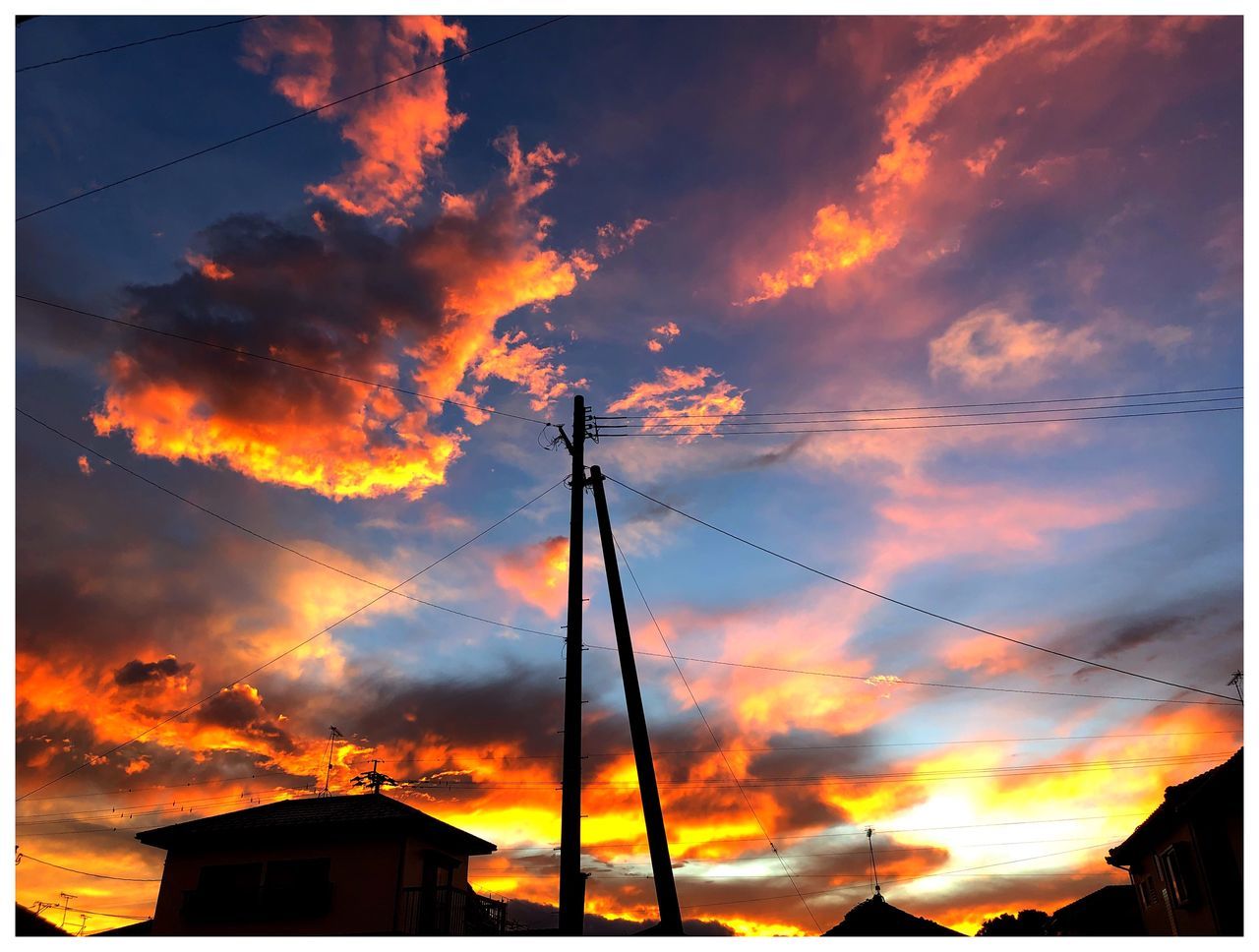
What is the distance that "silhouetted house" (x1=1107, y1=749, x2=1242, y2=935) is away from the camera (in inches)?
727

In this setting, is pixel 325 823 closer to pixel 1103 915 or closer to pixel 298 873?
pixel 298 873

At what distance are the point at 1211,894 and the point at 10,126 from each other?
28393 mm

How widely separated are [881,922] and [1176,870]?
15693 mm

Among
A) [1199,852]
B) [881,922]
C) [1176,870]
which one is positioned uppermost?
[1199,852]

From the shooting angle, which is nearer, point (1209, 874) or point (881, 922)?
point (1209, 874)

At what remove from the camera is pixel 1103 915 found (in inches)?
1351

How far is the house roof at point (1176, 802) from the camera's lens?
58.7 feet

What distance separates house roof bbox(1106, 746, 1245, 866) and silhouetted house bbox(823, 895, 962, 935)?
30.3ft

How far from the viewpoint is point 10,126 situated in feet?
23.5

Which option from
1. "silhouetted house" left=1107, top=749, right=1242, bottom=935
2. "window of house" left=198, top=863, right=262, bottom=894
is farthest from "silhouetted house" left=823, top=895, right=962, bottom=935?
"window of house" left=198, top=863, right=262, bottom=894

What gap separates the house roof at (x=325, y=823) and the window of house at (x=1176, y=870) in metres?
21.3

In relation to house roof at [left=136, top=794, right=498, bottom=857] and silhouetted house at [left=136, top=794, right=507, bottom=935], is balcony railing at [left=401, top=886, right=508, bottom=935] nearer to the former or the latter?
silhouetted house at [left=136, top=794, right=507, bottom=935]

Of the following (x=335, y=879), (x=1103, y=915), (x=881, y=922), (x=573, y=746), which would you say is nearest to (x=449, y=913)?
(x=335, y=879)

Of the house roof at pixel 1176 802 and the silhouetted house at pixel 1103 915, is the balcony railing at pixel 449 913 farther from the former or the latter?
the silhouetted house at pixel 1103 915
